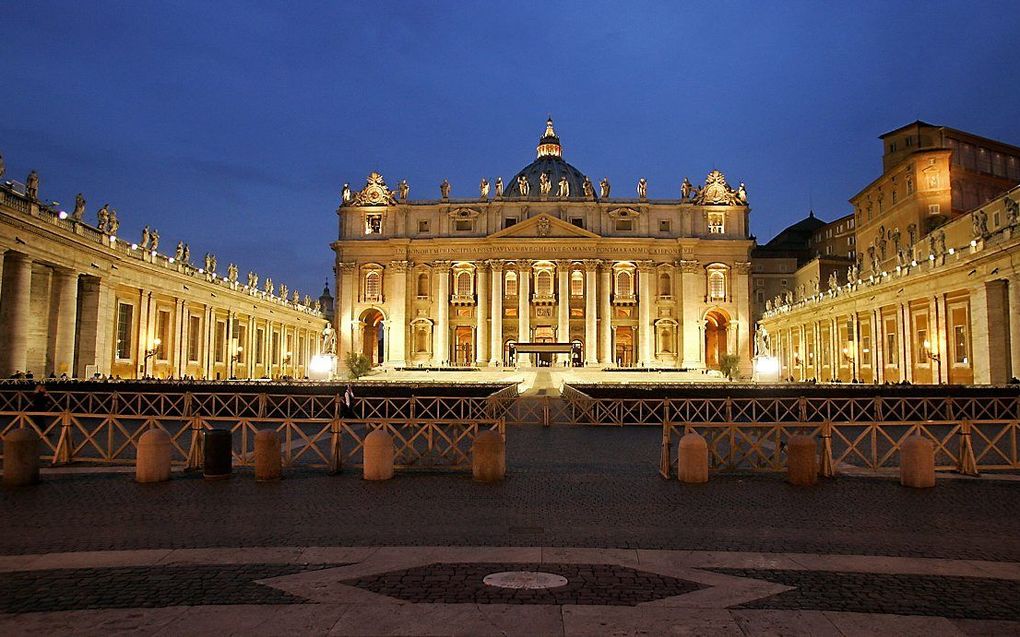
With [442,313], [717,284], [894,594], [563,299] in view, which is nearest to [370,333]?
[442,313]

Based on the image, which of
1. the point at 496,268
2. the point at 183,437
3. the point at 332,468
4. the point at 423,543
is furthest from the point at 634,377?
the point at 423,543

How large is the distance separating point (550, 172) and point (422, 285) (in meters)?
31.2

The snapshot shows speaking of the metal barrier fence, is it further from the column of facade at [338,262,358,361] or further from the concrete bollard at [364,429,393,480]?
the column of facade at [338,262,358,361]

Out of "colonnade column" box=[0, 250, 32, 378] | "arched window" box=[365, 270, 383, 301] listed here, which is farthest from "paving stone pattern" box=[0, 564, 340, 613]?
"arched window" box=[365, 270, 383, 301]

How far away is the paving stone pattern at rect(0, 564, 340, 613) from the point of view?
5.95 m

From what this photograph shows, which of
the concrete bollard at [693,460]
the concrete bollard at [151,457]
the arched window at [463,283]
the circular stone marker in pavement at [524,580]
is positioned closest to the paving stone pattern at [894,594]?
the circular stone marker in pavement at [524,580]

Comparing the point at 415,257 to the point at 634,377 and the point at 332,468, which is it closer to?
the point at 634,377

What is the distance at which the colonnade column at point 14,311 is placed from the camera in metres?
30.5

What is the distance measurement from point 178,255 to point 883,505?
163ft

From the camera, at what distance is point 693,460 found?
12.2 meters

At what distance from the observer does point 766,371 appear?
178 ft

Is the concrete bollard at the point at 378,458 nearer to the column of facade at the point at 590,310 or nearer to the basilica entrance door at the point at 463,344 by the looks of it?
the column of facade at the point at 590,310

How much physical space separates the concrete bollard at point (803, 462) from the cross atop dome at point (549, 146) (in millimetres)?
99299

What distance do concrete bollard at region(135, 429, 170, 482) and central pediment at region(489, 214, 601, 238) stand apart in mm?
65768
